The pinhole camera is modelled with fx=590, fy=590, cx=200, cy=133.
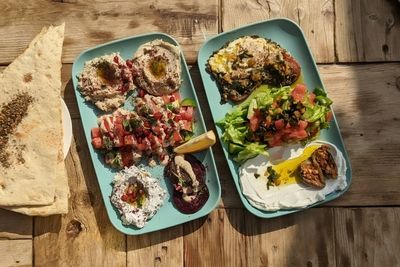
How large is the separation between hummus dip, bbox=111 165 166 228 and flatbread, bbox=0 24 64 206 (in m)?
0.37

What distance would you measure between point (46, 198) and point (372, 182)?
6.23 ft

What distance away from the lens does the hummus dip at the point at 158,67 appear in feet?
11.3

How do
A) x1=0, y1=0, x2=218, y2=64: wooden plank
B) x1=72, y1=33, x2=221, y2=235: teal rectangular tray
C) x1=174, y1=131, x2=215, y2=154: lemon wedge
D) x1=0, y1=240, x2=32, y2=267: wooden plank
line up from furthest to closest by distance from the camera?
x1=0, y1=0, x2=218, y2=64: wooden plank < x1=0, y1=240, x2=32, y2=267: wooden plank < x1=72, y1=33, x2=221, y2=235: teal rectangular tray < x1=174, y1=131, x2=215, y2=154: lemon wedge

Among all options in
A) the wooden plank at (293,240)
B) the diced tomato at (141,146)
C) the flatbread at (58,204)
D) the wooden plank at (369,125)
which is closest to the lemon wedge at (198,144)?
the diced tomato at (141,146)

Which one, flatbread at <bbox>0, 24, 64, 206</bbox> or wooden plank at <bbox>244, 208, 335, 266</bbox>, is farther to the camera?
wooden plank at <bbox>244, 208, 335, 266</bbox>

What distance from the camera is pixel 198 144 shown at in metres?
3.33

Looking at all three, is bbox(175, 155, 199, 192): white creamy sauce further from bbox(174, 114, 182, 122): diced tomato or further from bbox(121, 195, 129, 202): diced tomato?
bbox(121, 195, 129, 202): diced tomato

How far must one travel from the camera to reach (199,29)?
3627 millimetres

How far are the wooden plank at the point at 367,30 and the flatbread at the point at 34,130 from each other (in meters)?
1.73

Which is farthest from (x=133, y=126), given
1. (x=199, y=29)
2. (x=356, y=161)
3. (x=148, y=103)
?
(x=356, y=161)

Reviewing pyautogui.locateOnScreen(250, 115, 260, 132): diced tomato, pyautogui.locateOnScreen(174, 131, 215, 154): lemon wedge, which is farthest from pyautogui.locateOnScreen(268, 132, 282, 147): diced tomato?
pyautogui.locateOnScreen(174, 131, 215, 154): lemon wedge

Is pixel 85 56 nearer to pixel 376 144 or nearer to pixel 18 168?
pixel 18 168

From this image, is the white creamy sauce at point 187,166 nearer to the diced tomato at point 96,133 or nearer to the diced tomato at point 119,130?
the diced tomato at point 119,130

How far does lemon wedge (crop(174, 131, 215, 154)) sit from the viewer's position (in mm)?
3277
